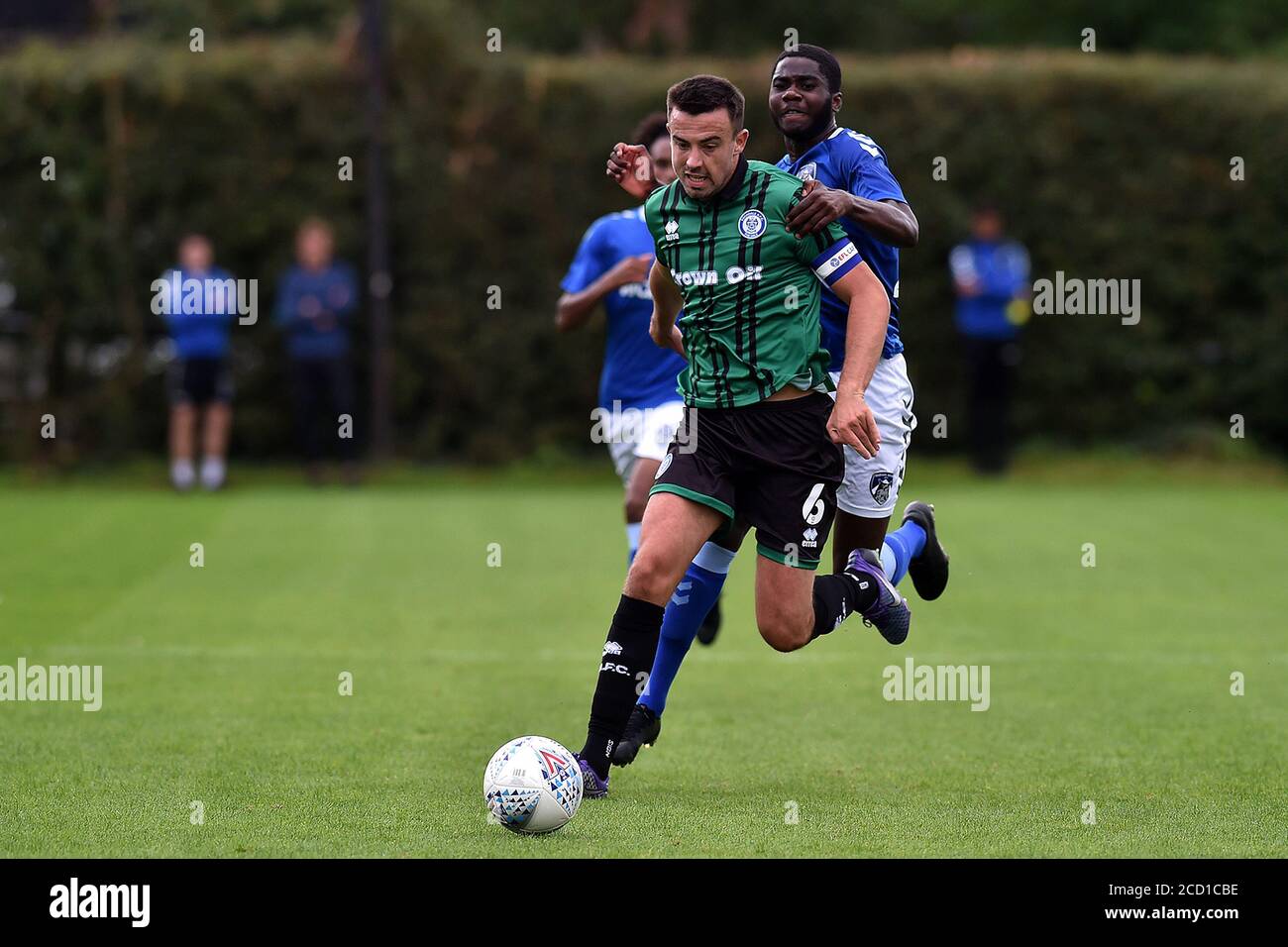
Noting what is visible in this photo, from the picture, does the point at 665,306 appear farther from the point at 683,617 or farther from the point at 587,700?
the point at 587,700

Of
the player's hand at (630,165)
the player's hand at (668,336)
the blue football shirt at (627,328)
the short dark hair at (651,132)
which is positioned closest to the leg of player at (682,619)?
the player's hand at (668,336)

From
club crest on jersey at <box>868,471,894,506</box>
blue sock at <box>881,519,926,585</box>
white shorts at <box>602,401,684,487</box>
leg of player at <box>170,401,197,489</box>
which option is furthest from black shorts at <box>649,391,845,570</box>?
leg of player at <box>170,401,197,489</box>

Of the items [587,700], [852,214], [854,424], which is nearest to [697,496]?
[854,424]

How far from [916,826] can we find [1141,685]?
3.17 m

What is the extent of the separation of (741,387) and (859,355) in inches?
16.5

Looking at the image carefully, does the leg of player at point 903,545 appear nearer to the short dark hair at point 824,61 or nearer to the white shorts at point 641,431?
the white shorts at point 641,431

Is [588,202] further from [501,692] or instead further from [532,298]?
[501,692]

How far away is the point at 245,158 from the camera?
18.9m

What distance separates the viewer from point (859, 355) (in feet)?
19.8

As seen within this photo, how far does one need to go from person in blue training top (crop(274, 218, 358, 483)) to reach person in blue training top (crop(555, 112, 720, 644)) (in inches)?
369

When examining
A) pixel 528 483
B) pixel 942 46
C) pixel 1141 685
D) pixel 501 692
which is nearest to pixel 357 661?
pixel 501 692

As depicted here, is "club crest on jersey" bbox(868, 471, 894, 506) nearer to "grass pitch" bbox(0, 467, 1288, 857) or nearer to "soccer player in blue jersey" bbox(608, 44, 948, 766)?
"soccer player in blue jersey" bbox(608, 44, 948, 766)

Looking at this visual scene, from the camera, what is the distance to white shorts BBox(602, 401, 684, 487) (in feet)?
28.6

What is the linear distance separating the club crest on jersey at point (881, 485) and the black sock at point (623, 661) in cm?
138
